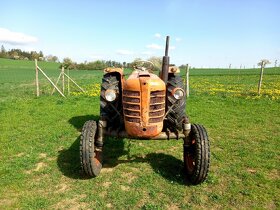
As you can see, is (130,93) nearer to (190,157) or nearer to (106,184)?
(106,184)

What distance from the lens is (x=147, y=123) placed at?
3881mm

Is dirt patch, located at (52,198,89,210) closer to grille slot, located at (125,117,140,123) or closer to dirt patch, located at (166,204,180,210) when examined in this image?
dirt patch, located at (166,204,180,210)

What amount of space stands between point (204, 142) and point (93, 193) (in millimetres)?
1816

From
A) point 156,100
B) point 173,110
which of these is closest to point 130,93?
point 156,100

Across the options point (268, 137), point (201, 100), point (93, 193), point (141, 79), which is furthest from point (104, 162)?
point (201, 100)

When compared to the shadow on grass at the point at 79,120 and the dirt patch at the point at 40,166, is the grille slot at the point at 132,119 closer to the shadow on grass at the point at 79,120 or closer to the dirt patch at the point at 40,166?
the dirt patch at the point at 40,166

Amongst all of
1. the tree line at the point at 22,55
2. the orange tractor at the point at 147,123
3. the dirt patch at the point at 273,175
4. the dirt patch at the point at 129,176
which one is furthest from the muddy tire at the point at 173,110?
the tree line at the point at 22,55

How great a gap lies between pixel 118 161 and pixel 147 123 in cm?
154

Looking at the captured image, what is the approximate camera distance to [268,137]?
6531mm

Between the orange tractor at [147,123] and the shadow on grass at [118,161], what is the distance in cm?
27

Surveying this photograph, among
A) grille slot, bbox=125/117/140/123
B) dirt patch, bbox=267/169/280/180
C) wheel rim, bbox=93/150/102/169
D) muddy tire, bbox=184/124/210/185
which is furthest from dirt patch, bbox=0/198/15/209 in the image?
dirt patch, bbox=267/169/280/180

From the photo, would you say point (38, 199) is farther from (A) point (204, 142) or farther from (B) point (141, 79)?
(A) point (204, 142)

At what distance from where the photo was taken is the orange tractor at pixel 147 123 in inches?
153

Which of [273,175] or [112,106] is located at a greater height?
[112,106]
